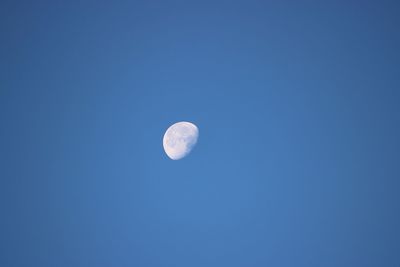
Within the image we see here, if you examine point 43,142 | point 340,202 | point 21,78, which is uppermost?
point 21,78

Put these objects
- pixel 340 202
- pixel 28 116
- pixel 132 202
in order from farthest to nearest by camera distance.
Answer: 1. pixel 28 116
2. pixel 132 202
3. pixel 340 202

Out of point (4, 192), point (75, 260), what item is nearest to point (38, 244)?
Answer: point (75, 260)

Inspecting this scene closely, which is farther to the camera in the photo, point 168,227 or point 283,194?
point 168,227

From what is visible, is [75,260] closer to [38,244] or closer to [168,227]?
[38,244]

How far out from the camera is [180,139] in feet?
11.2

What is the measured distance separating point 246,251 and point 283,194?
830 mm

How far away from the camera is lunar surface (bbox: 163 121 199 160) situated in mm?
3400

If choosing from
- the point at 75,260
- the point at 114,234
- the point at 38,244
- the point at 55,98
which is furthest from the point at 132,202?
the point at 55,98

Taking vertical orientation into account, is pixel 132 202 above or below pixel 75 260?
above

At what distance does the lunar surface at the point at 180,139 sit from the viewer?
11.2 feet

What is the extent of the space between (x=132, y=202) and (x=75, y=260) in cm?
109

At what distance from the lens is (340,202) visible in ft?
9.73

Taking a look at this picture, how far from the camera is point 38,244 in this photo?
355 centimetres

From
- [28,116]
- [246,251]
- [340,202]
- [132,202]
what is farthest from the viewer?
[28,116]
